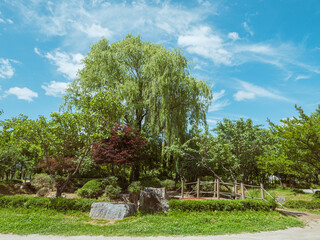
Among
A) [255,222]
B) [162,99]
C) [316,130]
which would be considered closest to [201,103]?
[162,99]

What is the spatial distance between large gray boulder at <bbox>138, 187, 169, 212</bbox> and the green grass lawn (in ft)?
3.17

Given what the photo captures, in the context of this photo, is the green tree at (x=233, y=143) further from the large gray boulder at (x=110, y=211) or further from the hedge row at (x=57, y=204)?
the hedge row at (x=57, y=204)

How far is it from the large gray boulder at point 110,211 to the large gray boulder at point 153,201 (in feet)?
3.26

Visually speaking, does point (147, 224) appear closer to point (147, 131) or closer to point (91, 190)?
point (91, 190)

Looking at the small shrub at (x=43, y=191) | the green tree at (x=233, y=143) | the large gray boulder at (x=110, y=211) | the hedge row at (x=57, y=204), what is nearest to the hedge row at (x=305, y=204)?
the green tree at (x=233, y=143)

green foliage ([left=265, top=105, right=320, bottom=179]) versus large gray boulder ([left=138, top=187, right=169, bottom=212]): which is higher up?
green foliage ([left=265, top=105, right=320, bottom=179])

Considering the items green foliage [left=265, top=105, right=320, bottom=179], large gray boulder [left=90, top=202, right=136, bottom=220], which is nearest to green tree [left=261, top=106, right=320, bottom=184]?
green foliage [left=265, top=105, right=320, bottom=179]

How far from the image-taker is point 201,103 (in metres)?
18.6

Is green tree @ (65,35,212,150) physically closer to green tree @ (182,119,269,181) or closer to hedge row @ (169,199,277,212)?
green tree @ (182,119,269,181)

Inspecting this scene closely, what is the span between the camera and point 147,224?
7766mm

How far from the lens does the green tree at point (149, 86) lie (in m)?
17.2

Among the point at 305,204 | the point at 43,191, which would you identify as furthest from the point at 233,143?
the point at 43,191

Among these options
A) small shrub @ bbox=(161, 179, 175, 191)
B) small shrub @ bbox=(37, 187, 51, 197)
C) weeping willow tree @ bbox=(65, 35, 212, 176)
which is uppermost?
weeping willow tree @ bbox=(65, 35, 212, 176)

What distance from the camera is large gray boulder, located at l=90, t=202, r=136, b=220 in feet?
29.6
